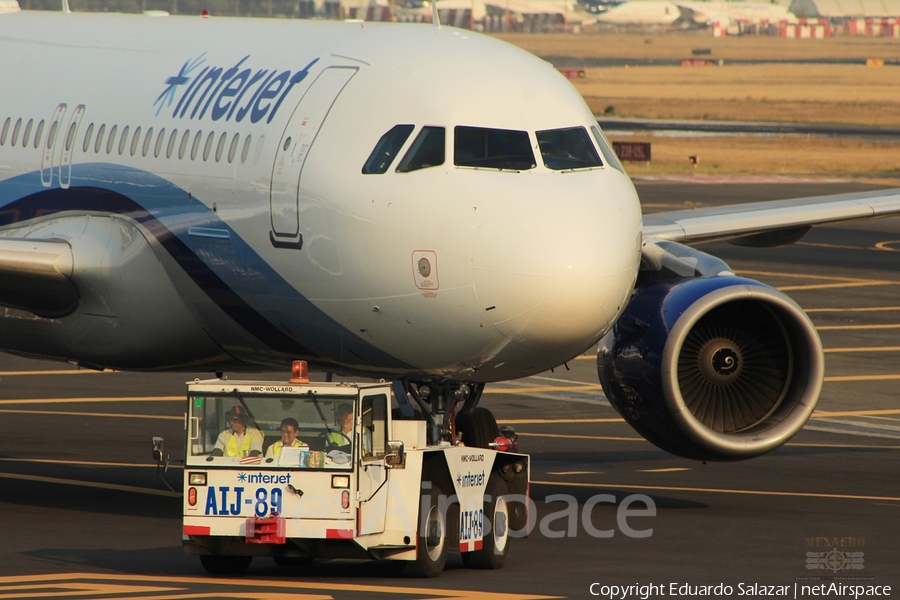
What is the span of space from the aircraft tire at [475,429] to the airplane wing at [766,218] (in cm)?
395

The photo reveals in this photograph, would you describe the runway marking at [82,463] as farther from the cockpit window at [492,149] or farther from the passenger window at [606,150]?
the passenger window at [606,150]

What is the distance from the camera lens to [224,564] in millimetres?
18125

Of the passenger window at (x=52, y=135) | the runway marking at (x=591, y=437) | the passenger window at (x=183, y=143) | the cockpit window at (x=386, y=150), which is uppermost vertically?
the cockpit window at (x=386, y=150)

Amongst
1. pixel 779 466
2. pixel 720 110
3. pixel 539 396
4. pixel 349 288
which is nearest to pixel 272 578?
pixel 349 288

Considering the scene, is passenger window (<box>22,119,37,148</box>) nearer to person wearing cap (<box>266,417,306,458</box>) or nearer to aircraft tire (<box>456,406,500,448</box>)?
aircraft tire (<box>456,406,500,448</box>)

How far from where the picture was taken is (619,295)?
750 inches

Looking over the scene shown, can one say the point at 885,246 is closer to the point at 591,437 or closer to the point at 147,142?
the point at 591,437

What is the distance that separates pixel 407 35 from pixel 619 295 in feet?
15.3

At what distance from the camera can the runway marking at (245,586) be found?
16562 mm

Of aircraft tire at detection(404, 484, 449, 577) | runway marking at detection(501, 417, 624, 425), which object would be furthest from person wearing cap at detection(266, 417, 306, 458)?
runway marking at detection(501, 417, 624, 425)

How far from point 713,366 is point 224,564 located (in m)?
8.47

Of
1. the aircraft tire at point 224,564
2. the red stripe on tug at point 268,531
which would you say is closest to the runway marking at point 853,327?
the aircraft tire at point 224,564

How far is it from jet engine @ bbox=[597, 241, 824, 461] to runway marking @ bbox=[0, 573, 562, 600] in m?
6.76

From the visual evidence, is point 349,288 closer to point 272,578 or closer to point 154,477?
point 272,578
